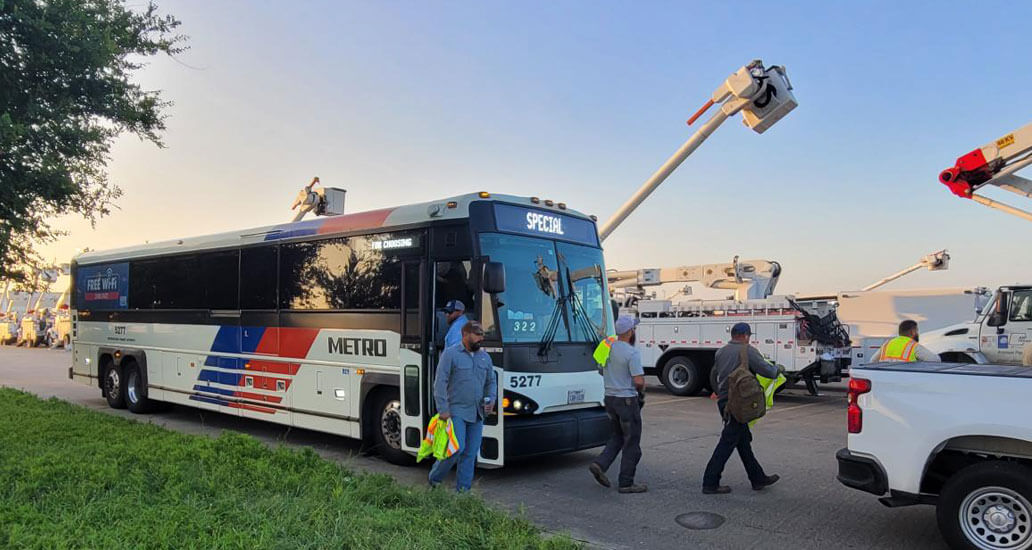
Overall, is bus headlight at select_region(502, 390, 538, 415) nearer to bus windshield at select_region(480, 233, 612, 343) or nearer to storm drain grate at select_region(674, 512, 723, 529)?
bus windshield at select_region(480, 233, 612, 343)

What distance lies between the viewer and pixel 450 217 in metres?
7.96

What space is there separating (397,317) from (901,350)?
5.62m

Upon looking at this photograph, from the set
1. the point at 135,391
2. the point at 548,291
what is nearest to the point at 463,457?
the point at 548,291

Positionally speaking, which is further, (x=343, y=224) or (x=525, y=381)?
(x=343, y=224)

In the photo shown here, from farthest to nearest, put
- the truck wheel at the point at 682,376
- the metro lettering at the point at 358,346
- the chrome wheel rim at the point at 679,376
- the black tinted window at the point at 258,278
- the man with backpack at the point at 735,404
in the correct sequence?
the chrome wheel rim at the point at 679,376 < the truck wheel at the point at 682,376 < the black tinted window at the point at 258,278 < the metro lettering at the point at 358,346 < the man with backpack at the point at 735,404

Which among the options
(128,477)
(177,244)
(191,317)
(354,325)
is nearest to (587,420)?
(354,325)

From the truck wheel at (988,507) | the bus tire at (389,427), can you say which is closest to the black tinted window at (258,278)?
the bus tire at (389,427)

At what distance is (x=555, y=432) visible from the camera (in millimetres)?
7746

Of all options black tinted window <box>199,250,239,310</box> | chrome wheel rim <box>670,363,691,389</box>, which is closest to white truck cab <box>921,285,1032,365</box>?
chrome wheel rim <box>670,363,691,389</box>

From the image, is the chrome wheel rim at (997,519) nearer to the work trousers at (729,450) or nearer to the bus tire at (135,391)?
the work trousers at (729,450)

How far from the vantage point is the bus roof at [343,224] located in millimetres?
8047

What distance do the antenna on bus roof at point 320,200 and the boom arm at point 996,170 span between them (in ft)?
50.5

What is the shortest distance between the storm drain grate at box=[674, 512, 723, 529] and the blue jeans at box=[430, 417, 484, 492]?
1.89 meters

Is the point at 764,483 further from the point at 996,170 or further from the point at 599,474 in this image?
the point at 996,170
